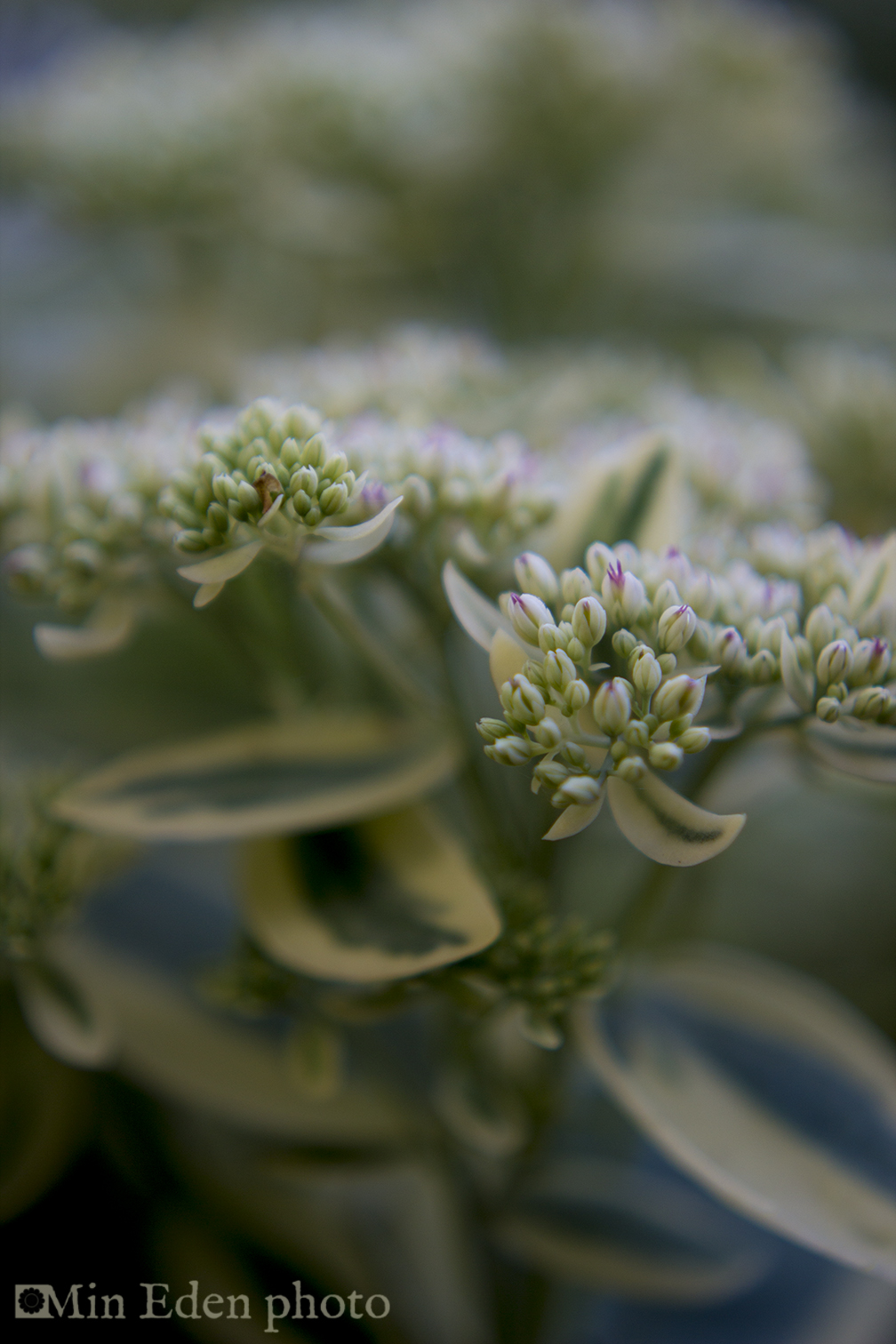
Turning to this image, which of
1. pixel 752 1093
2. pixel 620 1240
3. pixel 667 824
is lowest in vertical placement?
pixel 620 1240

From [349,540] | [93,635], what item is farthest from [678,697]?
[93,635]

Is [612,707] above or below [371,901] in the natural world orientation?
above

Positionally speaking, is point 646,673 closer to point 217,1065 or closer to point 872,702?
point 872,702

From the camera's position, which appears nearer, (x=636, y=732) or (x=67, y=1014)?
(x=636, y=732)

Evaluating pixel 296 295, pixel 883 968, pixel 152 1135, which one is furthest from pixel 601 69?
pixel 152 1135

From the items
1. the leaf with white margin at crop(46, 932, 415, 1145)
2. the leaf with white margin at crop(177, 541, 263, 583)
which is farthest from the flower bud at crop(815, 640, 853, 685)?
the leaf with white margin at crop(46, 932, 415, 1145)

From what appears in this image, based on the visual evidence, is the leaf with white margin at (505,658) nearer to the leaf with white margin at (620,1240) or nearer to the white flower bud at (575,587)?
the white flower bud at (575,587)

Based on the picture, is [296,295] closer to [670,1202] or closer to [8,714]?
[8,714]
